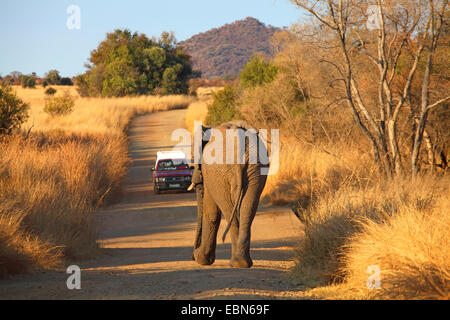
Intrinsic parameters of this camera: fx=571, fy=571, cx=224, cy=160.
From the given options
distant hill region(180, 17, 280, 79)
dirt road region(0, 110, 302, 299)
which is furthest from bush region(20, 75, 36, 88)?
dirt road region(0, 110, 302, 299)

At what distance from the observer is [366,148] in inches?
640

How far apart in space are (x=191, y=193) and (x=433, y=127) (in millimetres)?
8582

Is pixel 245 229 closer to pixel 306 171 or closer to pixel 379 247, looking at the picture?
pixel 379 247

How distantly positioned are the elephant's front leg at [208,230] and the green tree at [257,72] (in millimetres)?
18982

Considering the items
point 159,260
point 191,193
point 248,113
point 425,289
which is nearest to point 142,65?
point 248,113

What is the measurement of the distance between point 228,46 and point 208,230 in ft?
495

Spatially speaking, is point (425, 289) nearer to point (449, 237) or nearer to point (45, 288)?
point (449, 237)

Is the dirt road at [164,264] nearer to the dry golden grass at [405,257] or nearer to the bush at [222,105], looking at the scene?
the dry golden grass at [405,257]

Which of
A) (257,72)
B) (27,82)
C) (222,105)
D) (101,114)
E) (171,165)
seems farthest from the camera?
(27,82)

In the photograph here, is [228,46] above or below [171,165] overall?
above

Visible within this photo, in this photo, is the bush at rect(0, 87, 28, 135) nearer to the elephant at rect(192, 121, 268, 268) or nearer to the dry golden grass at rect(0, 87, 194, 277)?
the dry golden grass at rect(0, 87, 194, 277)

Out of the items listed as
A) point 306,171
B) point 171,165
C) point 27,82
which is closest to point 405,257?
point 306,171

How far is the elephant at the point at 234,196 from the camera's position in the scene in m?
7.49

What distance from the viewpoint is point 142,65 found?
61219 mm
